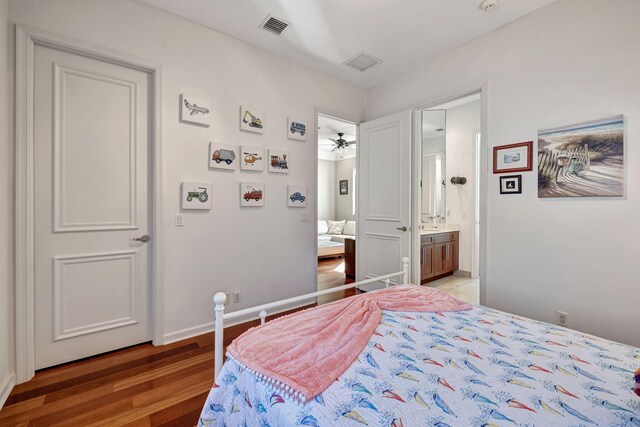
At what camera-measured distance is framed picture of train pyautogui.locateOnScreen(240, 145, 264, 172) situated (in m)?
2.79

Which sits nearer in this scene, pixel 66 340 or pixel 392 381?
pixel 392 381

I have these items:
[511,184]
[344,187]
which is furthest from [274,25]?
[344,187]

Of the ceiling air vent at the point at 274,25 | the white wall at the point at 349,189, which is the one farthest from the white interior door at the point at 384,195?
the white wall at the point at 349,189

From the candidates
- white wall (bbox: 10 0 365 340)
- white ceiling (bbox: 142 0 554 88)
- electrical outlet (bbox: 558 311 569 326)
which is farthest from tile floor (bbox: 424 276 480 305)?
white ceiling (bbox: 142 0 554 88)

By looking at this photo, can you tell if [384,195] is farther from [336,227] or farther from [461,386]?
[336,227]

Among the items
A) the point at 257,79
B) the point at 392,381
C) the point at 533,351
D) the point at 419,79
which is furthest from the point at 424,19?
the point at 392,381

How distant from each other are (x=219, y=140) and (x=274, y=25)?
3.70 ft

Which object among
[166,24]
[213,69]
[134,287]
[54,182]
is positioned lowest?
[134,287]

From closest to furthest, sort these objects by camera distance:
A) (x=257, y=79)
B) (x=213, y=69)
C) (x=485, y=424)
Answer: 1. (x=485, y=424)
2. (x=213, y=69)
3. (x=257, y=79)

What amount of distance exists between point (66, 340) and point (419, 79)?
13.0 ft

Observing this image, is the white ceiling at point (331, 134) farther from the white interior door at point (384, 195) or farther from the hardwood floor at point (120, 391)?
the hardwood floor at point (120, 391)

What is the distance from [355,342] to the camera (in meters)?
1.25

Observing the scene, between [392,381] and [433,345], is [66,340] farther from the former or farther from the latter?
[433,345]

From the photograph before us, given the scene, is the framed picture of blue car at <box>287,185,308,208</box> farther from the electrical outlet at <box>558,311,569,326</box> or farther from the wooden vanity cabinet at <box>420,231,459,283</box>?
the electrical outlet at <box>558,311,569,326</box>
